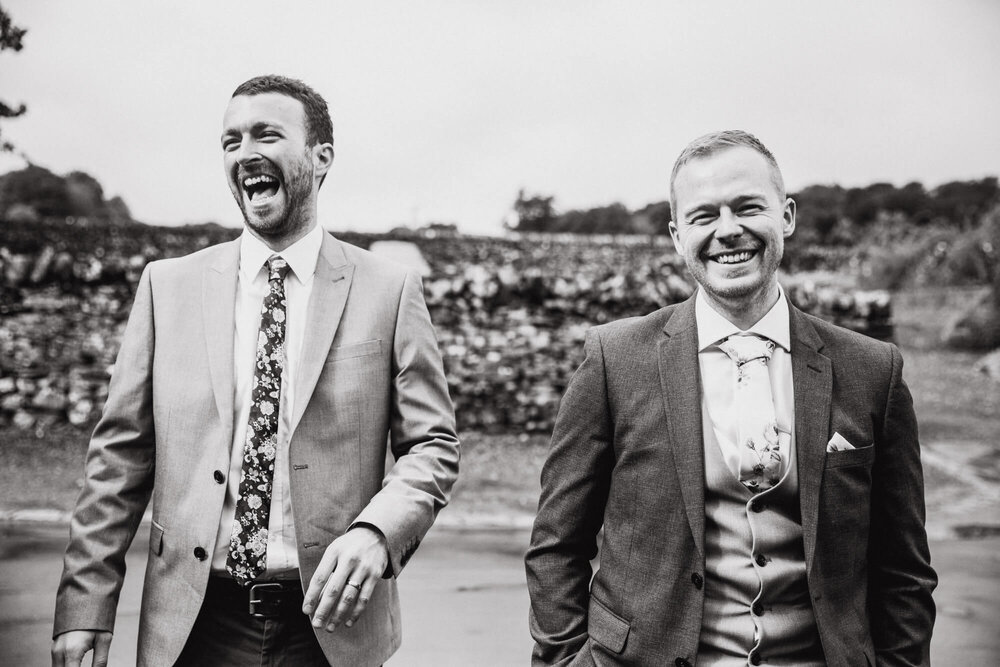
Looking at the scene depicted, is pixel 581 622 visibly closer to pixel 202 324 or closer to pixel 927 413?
pixel 202 324

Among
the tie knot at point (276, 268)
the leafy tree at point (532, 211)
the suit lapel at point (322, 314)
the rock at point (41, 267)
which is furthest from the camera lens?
the leafy tree at point (532, 211)

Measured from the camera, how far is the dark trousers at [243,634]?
2053 millimetres

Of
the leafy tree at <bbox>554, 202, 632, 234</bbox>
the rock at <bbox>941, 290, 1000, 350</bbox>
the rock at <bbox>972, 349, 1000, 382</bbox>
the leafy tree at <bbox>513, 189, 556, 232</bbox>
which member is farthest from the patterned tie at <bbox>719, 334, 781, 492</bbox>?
the leafy tree at <bbox>554, 202, 632, 234</bbox>

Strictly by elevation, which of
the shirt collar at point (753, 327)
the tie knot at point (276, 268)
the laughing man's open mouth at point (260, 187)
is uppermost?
the laughing man's open mouth at point (260, 187)

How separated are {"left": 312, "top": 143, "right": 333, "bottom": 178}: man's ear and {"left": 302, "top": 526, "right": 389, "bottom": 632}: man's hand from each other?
3.55 feet

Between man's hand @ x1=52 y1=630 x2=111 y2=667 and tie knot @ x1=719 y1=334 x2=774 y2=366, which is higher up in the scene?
tie knot @ x1=719 y1=334 x2=774 y2=366

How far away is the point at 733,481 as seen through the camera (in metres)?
1.84

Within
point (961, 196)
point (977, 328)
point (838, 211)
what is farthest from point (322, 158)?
point (961, 196)

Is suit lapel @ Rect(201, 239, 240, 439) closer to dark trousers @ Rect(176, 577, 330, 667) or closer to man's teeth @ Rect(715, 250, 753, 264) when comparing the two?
dark trousers @ Rect(176, 577, 330, 667)

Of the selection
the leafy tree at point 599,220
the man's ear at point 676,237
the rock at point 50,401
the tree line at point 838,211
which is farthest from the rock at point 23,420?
the leafy tree at point 599,220

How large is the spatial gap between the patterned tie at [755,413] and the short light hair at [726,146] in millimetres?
398

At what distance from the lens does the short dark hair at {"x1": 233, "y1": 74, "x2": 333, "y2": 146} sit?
7.07 feet

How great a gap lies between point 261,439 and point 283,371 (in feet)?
0.64

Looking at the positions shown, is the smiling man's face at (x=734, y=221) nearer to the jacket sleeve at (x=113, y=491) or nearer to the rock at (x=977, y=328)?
the jacket sleeve at (x=113, y=491)
